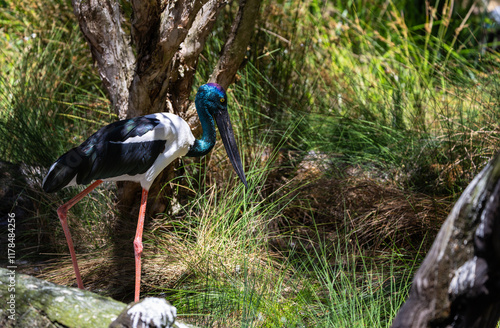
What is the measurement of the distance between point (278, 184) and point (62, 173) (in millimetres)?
1747

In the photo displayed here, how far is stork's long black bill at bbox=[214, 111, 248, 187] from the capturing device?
11.9ft

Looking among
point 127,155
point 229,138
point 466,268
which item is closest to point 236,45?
point 229,138

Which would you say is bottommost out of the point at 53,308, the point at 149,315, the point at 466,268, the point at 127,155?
the point at 53,308

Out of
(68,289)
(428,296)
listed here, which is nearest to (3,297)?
(68,289)

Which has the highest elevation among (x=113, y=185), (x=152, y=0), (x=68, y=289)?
(x=152, y=0)

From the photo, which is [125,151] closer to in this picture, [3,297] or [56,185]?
[56,185]

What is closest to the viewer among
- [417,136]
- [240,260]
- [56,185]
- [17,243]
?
[56,185]

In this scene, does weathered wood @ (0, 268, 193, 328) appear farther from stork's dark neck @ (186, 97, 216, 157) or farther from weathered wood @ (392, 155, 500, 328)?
stork's dark neck @ (186, 97, 216, 157)

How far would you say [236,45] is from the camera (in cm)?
379

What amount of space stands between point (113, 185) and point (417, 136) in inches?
94.3

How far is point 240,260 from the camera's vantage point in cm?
345

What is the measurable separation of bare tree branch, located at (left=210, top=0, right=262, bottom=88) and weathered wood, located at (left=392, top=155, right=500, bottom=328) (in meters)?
2.39

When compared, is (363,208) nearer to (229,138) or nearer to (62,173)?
(229,138)

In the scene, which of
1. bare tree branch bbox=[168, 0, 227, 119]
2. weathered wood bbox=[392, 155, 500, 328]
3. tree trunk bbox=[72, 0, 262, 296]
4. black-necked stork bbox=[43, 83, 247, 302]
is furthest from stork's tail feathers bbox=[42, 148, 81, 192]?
weathered wood bbox=[392, 155, 500, 328]
